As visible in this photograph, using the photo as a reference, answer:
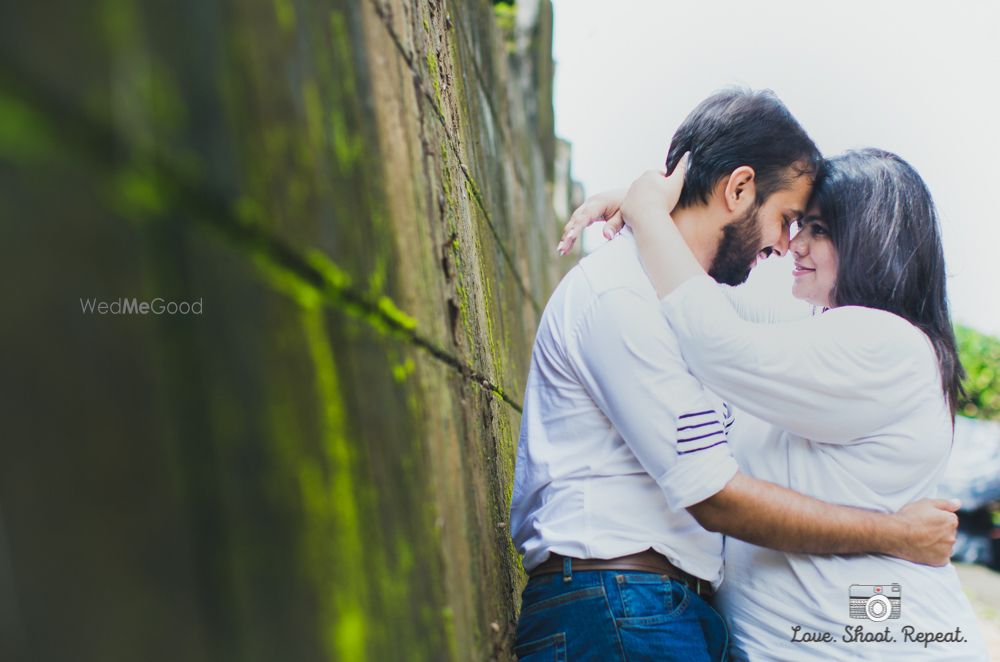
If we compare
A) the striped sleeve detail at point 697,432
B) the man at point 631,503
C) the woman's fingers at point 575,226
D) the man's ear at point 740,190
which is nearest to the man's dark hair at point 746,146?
the man's ear at point 740,190

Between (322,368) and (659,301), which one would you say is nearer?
(322,368)

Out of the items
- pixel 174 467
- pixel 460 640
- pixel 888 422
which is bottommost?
pixel 460 640

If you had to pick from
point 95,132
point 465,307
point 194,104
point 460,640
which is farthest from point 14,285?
point 465,307

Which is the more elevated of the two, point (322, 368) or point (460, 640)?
point (322, 368)

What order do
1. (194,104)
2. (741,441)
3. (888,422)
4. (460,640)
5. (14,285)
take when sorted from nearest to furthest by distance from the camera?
(14,285)
(194,104)
(460,640)
(888,422)
(741,441)

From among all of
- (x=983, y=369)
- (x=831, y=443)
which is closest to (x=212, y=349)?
(x=831, y=443)

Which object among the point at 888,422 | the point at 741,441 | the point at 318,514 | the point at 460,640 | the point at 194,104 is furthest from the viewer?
the point at 741,441

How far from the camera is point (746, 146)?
9.00ft

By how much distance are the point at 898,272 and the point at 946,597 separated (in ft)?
2.86

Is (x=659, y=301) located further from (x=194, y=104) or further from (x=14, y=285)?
(x=14, y=285)

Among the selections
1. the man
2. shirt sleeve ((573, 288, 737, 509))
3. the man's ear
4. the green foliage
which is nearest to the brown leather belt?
the man

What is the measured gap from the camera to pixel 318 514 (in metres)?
0.97

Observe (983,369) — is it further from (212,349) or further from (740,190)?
(212,349)

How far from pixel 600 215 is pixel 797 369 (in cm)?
94
